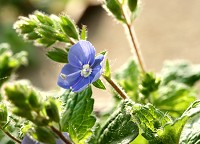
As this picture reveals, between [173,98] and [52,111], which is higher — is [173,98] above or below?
below

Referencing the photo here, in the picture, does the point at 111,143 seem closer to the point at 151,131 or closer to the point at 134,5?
the point at 151,131

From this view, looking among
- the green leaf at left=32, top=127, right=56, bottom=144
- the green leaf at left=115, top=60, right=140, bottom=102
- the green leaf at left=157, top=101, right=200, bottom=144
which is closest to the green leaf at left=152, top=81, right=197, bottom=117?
the green leaf at left=115, top=60, right=140, bottom=102

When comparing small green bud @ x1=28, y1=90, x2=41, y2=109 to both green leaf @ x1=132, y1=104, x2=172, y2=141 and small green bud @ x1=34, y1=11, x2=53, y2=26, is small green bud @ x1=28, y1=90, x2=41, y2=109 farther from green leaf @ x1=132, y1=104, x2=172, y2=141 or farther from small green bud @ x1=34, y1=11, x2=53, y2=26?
small green bud @ x1=34, y1=11, x2=53, y2=26

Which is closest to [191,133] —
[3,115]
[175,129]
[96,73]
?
[175,129]

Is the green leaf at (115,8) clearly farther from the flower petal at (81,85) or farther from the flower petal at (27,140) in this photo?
the flower petal at (27,140)

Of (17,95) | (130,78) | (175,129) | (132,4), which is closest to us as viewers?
(17,95)

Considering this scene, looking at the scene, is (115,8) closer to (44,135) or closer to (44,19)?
(44,19)

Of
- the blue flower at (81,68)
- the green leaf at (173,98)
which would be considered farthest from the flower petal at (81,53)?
the green leaf at (173,98)
